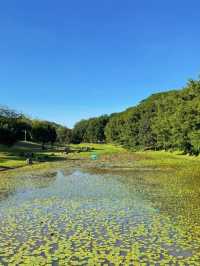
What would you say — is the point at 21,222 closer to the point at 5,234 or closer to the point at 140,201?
the point at 5,234

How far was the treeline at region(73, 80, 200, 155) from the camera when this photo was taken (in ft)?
234

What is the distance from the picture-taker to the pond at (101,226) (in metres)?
14.0

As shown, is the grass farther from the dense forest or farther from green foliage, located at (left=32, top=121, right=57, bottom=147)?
green foliage, located at (left=32, top=121, right=57, bottom=147)

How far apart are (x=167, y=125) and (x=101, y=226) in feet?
254

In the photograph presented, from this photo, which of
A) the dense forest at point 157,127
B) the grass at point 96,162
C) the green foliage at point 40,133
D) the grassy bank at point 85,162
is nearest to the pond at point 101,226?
the grassy bank at point 85,162

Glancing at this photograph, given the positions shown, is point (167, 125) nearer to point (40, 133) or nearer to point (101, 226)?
point (40, 133)

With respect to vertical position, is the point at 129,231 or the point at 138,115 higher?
the point at 138,115

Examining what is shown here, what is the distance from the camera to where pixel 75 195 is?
2984 cm

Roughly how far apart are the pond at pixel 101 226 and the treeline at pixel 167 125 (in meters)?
37.5

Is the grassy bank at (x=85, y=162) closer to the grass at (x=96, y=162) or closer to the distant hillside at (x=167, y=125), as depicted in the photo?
the grass at (x=96, y=162)

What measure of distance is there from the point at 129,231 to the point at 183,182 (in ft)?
65.7

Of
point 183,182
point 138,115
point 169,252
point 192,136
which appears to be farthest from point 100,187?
point 138,115

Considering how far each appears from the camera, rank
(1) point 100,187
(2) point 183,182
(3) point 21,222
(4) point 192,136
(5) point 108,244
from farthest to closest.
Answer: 1. (4) point 192,136
2. (2) point 183,182
3. (1) point 100,187
4. (3) point 21,222
5. (5) point 108,244

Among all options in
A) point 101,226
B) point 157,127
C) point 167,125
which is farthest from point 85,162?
point 101,226
